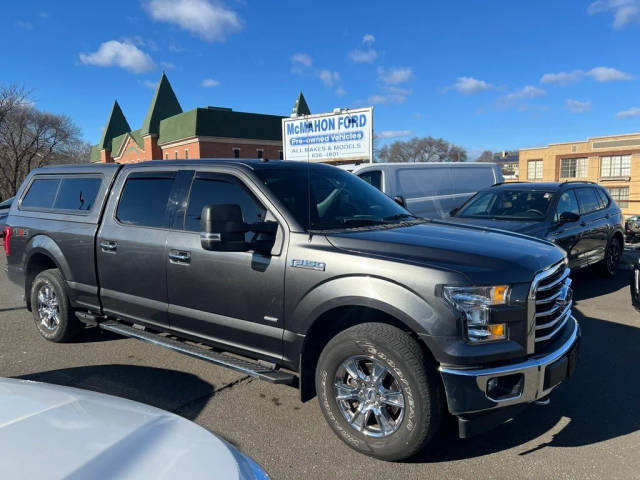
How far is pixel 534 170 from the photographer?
216 feet

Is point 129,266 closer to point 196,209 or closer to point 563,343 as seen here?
point 196,209

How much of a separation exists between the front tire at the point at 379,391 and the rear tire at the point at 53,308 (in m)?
3.28

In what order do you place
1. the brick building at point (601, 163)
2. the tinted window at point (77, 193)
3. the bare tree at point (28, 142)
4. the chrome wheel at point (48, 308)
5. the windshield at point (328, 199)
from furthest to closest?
the brick building at point (601, 163)
the bare tree at point (28, 142)
the chrome wheel at point (48, 308)
the tinted window at point (77, 193)
the windshield at point (328, 199)

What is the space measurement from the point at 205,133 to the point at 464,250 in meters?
50.4

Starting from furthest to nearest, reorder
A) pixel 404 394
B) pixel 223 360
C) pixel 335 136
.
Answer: pixel 335 136
pixel 223 360
pixel 404 394

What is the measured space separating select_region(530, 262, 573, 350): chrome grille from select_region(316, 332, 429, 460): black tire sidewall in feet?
2.79

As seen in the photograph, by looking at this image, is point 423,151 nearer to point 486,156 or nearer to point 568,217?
point 486,156

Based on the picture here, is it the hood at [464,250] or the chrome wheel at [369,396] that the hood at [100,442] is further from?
the hood at [464,250]

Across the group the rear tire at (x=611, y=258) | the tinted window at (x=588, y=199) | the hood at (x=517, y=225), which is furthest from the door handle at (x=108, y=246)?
the rear tire at (x=611, y=258)

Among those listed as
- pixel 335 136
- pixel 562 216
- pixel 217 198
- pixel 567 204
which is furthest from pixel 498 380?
pixel 335 136

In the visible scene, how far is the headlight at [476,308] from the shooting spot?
2738mm

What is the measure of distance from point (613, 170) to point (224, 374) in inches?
2607

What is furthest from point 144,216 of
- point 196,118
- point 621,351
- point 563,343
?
point 196,118

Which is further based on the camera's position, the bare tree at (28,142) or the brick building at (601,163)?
the brick building at (601,163)
